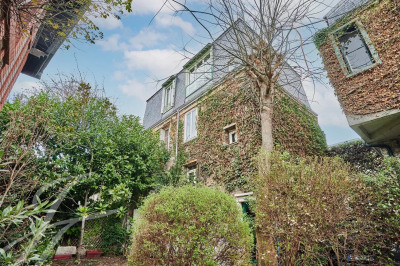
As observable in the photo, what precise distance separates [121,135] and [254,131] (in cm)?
562

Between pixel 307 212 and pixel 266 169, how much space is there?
49.2 inches

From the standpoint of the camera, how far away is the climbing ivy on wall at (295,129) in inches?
348

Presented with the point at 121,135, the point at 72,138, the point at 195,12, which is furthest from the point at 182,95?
the point at 195,12

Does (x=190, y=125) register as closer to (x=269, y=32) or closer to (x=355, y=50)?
(x=269, y=32)

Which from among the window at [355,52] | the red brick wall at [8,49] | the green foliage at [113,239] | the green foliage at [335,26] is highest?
the green foliage at [335,26]

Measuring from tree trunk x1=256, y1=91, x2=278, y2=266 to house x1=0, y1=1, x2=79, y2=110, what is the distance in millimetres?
4935

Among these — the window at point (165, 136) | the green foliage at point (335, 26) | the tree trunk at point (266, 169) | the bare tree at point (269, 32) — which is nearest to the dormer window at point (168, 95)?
the window at point (165, 136)

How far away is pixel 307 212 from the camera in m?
4.09

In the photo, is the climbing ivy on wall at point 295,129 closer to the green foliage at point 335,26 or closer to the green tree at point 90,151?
the green foliage at point 335,26

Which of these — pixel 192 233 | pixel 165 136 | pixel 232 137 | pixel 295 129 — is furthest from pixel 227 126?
pixel 192 233

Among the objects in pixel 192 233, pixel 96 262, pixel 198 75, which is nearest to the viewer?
pixel 192 233

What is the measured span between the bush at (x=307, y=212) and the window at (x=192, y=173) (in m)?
4.99

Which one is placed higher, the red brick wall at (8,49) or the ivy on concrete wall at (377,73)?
the ivy on concrete wall at (377,73)

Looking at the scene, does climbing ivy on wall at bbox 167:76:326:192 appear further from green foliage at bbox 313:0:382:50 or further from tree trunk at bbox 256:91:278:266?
green foliage at bbox 313:0:382:50
